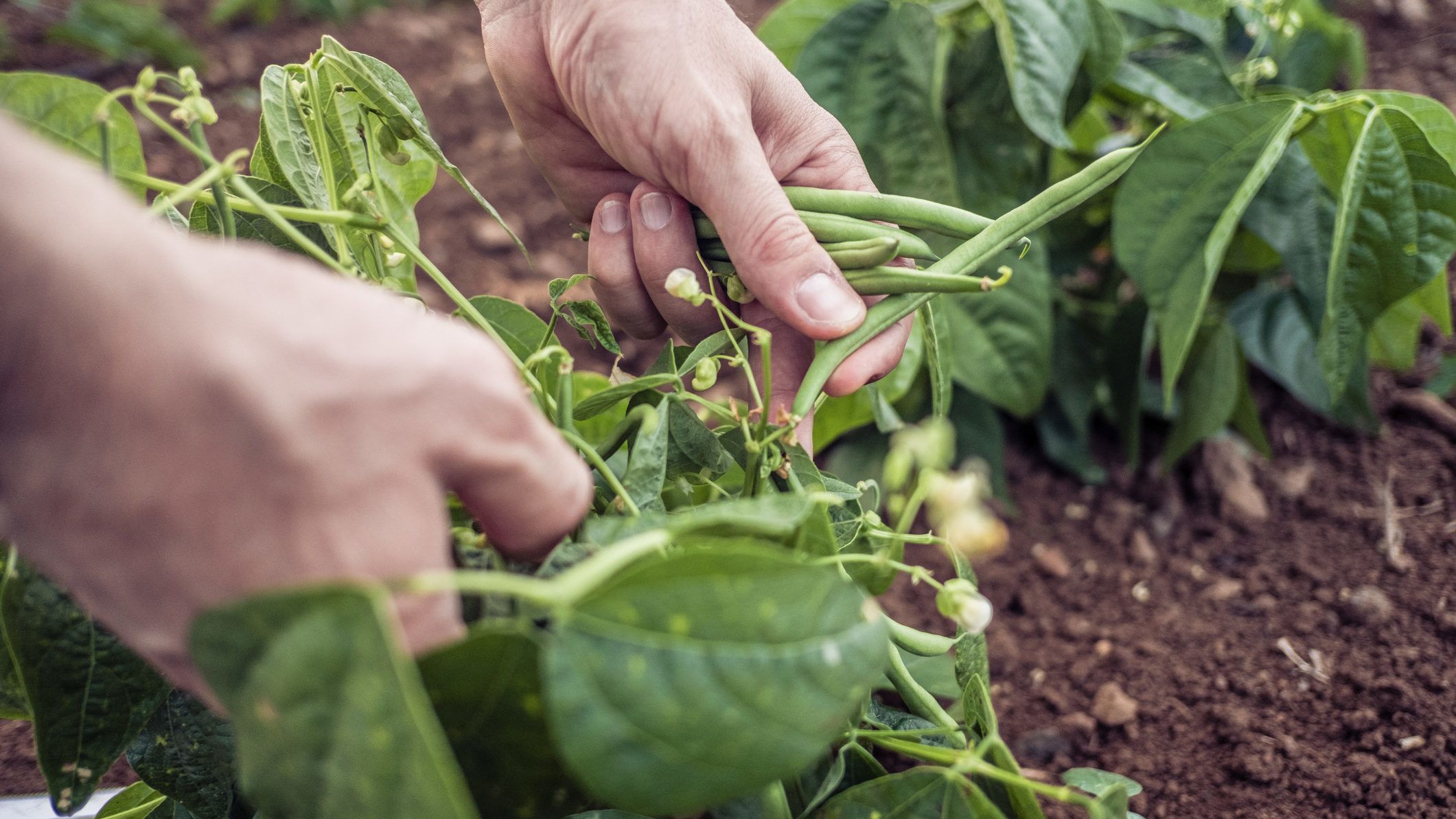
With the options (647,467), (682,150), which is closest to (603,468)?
(647,467)

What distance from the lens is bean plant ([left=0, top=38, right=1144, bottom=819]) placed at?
424 millimetres

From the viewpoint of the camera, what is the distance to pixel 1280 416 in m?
1.49

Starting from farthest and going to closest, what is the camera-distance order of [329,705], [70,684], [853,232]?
[853,232] → [70,684] → [329,705]

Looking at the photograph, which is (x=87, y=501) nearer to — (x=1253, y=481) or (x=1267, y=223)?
(x=1267, y=223)

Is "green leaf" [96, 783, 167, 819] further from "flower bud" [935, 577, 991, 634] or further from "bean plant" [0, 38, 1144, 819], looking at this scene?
"flower bud" [935, 577, 991, 634]

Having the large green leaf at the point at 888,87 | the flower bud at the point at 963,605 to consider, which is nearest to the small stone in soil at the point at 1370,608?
the large green leaf at the point at 888,87

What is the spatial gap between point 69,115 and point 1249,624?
1321 mm

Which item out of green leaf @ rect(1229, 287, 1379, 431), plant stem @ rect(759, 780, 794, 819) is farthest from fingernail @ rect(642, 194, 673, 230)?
green leaf @ rect(1229, 287, 1379, 431)

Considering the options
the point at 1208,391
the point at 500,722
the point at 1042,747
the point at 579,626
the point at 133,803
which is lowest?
the point at 1042,747

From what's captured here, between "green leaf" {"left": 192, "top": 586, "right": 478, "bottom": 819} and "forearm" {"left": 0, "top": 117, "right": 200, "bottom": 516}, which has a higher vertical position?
"forearm" {"left": 0, "top": 117, "right": 200, "bottom": 516}

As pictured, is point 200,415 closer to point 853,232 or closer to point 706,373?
point 706,373

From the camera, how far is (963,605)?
0.58 meters

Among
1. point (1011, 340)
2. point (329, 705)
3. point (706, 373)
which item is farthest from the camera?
point (1011, 340)

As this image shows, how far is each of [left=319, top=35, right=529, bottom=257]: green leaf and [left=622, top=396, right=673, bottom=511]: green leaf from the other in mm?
197
